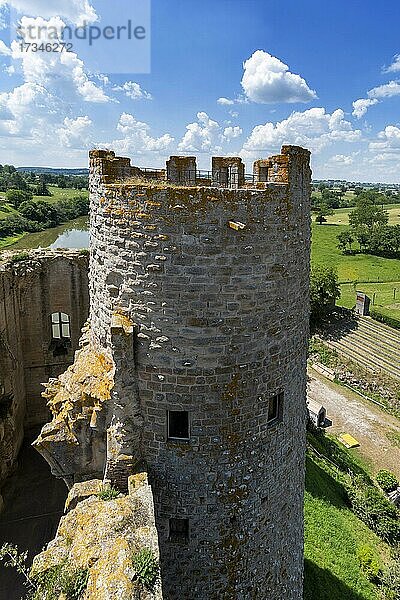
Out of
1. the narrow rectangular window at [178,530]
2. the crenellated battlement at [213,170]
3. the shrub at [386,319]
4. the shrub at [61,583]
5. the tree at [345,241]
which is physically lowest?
the shrub at [386,319]

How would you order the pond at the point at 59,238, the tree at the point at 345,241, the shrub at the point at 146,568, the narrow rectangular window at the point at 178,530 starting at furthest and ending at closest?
the tree at the point at 345,241 < the pond at the point at 59,238 < the narrow rectangular window at the point at 178,530 < the shrub at the point at 146,568

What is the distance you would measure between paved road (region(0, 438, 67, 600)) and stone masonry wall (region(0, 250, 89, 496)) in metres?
1.36

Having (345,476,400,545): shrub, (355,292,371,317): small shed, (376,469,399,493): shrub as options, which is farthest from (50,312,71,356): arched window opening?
(355,292,371,317): small shed

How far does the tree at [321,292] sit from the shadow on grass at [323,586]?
119 ft

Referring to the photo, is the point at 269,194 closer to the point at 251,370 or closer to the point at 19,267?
the point at 251,370

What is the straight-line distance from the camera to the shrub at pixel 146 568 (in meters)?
5.36

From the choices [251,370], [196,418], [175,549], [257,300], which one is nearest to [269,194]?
[257,300]

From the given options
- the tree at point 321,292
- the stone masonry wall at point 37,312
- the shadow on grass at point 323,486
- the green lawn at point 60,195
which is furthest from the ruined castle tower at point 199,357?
the green lawn at point 60,195

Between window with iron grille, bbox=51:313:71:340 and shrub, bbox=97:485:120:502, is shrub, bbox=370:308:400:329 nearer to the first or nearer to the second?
window with iron grille, bbox=51:313:71:340

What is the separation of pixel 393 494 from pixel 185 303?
21.5 m

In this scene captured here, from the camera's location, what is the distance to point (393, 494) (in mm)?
23406

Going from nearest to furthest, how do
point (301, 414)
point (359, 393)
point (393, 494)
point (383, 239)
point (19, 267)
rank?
point (301, 414), point (19, 267), point (393, 494), point (359, 393), point (383, 239)

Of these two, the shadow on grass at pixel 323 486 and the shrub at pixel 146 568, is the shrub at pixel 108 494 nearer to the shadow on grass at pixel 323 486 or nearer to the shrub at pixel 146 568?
the shrub at pixel 146 568

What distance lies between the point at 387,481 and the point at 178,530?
19870mm
